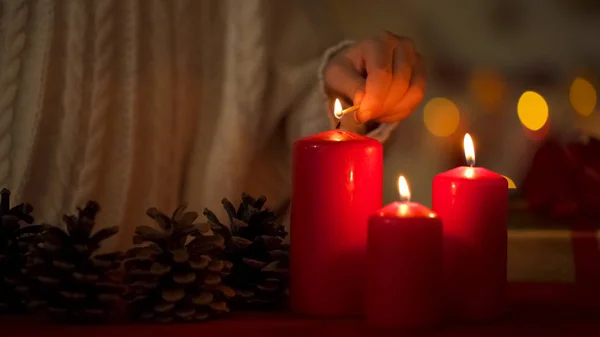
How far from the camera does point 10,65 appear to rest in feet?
2.56

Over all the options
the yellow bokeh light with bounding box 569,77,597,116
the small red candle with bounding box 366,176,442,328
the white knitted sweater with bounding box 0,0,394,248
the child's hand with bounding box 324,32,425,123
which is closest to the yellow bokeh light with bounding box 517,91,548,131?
the yellow bokeh light with bounding box 569,77,597,116

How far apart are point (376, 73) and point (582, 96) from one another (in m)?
0.99

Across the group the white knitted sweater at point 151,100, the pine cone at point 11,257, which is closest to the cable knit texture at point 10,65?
the white knitted sweater at point 151,100

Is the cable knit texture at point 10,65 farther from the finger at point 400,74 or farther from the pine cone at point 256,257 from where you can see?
the finger at point 400,74

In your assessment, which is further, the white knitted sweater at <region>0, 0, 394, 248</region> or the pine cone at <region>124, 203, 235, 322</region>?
the white knitted sweater at <region>0, 0, 394, 248</region>

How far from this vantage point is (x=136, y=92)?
0.81 m

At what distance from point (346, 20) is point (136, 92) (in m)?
0.67

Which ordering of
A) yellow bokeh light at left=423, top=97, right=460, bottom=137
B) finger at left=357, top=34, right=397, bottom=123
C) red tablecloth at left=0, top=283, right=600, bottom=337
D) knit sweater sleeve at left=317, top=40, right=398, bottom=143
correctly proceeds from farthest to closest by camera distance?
yellow bokeh light at left=423, top=97, right=460, bottom=137 < knit sweater sleeve at left=317, top=40, right=398, bottom=143 < finger at left=357, top=34, right=397, bottom=123 < red tablecloth at left=0, top=283, right=600, bottom=337

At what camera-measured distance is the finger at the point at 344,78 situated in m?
0.69

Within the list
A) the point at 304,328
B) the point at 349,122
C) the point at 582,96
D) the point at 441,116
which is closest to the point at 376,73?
the point at 349,122

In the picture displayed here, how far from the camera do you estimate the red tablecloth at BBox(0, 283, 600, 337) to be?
49 cm

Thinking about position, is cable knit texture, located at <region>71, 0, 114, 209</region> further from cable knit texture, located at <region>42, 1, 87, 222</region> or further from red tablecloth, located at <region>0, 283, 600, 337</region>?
red tablecloth, located at <region>0, 283, 600, 337</region>

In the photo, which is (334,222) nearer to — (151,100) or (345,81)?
(345,81)

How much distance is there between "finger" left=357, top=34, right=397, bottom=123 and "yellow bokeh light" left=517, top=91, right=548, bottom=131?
2.86 ft
